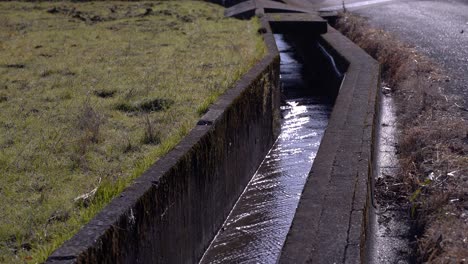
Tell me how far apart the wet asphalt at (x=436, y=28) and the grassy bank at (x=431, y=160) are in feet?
1.01

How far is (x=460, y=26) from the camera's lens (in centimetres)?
1822

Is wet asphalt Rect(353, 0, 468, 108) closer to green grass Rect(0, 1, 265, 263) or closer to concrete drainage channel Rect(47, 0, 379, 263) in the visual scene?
concrete drainage channel Rect(47, 0, 379, 263)

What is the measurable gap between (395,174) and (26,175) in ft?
12.2

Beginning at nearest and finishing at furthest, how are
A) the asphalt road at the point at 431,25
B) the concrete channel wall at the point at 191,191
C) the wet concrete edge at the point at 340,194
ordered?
the concrete channel wall at the point at 191,191
the wet concrete edge at the point at 340,194
the asphalt road at the point at 431,25

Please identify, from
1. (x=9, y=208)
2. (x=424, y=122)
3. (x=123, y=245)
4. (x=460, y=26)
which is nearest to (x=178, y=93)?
(x=424, y=122)

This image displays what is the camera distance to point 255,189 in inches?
384

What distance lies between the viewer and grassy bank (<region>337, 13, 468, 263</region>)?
6188mm

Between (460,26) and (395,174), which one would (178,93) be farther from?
(460,26)

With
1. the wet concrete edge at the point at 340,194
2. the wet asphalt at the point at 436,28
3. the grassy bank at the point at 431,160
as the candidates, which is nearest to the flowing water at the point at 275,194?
the wet concrete edge at the point at 340,194

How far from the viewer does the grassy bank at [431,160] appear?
6.19 metres

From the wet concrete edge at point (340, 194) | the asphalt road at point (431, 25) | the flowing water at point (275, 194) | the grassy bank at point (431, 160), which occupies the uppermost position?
the wet concrete edge at point (340, 194)

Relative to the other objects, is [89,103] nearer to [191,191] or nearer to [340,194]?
[191,191]

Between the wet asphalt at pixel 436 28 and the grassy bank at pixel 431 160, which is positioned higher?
the grassy bank at pixel 431 160

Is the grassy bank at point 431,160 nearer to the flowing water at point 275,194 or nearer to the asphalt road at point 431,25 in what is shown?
the asphalt road at point 431,25
